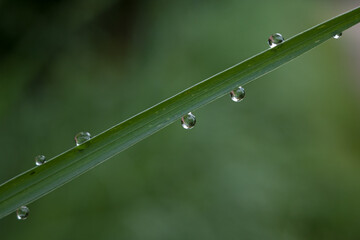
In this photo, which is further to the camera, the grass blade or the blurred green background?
the blurred green background

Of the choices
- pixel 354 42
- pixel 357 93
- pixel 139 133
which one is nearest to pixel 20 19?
pixel 139 133

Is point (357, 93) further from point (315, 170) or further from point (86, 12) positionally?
point (86, 12)

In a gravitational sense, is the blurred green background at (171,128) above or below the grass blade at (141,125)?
above

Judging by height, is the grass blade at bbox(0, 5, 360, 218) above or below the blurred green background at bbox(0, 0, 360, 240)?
below

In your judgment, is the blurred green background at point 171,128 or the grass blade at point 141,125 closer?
the grass blade at point 141,125
